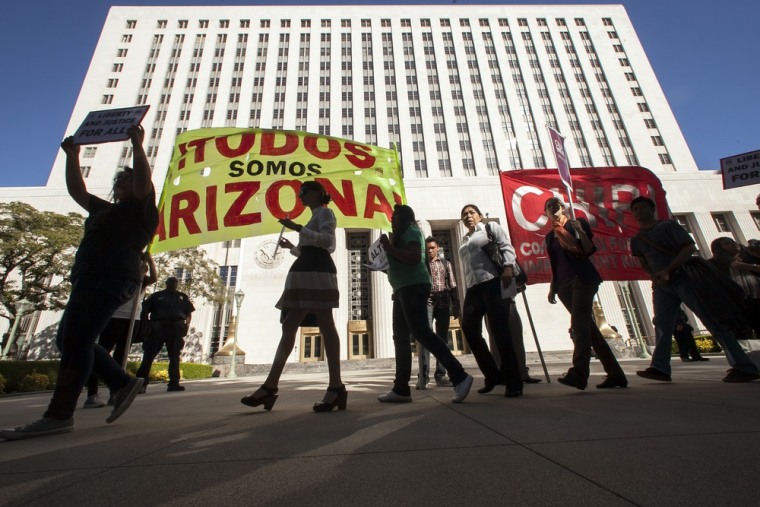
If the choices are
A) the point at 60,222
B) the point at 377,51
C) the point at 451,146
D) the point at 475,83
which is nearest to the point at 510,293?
the point at 60,222

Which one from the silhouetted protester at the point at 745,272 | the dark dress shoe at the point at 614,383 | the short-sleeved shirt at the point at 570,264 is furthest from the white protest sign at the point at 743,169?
the dark dress shoe at the point at 614,383

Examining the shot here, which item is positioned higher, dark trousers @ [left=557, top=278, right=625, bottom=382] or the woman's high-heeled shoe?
dark trousers @ [left=557, top=278, right=625, bottom=382]

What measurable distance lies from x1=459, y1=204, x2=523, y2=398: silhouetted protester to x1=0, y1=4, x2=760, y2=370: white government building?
69.7 feet

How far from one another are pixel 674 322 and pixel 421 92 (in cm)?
3938

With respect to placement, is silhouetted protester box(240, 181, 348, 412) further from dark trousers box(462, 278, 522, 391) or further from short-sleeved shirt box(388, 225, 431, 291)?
dark trousers box(462, 278, 522, 391)

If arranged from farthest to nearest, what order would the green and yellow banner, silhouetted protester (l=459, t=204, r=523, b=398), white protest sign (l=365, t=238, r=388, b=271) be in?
the green and yellow banner, white protest sign (l=365, t=238, r=388, b=271), silhouetted protester (l=459, t=204, r=523, b=398)

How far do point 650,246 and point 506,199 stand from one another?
198cm

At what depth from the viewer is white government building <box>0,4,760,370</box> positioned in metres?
25.9

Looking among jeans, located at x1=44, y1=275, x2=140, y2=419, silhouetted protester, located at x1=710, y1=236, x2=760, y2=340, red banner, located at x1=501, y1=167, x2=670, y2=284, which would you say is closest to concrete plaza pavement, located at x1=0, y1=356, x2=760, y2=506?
jeans, located at x1=44, y1=275, x2=140, y2=419

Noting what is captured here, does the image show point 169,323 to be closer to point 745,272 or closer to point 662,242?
point 662,242

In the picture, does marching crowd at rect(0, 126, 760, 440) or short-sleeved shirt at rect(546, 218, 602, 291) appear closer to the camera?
marching crowd at rect(0, 126, 760, 440)

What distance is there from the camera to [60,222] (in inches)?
648

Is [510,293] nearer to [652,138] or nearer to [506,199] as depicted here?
[506,199]

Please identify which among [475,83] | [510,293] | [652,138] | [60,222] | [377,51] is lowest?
[510,293]
